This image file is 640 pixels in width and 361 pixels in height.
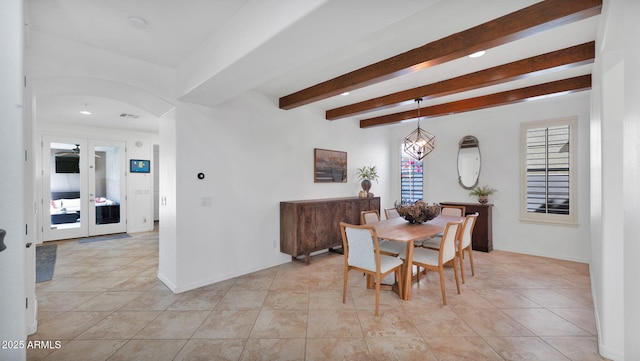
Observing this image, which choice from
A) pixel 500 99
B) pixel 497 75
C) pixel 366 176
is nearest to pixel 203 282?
pixel 366 176

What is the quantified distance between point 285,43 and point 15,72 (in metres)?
1.42

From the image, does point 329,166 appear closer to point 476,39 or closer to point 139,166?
point 476,39

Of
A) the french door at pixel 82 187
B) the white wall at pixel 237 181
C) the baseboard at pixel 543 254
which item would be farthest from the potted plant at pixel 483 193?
the french door at pixel 82 187

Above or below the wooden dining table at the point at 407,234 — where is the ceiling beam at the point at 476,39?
above

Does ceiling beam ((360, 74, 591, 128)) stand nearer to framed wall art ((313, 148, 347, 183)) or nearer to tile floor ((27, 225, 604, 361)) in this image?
framed wall art ((313, 148, 347, 183))

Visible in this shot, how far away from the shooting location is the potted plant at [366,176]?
5.54 m

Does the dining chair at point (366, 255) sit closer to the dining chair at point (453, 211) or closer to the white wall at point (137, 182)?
the dining chair at point (453, 211)

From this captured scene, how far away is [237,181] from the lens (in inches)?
152

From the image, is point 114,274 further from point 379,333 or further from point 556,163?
point 556,163

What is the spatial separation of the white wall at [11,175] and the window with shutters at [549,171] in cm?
627

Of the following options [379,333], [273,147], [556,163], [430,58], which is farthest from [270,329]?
[556,163]

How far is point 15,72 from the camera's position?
3.67ft

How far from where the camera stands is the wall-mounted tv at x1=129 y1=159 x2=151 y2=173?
6973mm

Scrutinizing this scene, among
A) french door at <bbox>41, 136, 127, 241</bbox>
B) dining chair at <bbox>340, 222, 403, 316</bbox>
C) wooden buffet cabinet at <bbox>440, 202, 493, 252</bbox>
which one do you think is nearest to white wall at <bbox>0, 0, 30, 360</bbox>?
dining chair at <bbox>340, 222, 403, 316</bbox>
